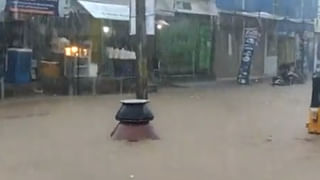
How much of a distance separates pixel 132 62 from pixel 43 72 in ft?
12.8

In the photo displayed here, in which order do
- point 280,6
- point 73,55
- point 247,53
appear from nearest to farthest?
point 73,55 → point 247,53 → point 280,6

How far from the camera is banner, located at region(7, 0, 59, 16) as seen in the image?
20828mm

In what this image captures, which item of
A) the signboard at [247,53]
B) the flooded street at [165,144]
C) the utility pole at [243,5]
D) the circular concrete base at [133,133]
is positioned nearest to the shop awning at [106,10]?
the flooded street at [165,144]

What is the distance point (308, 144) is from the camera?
1151 centimetres

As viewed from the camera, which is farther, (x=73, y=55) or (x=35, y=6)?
(x=73, y=55)

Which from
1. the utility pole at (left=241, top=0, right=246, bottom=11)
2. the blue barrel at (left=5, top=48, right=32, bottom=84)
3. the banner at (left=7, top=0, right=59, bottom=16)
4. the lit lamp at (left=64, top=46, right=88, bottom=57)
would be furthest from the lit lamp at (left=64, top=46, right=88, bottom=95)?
the utility pole at (left=241, top=0, right=246, bottom=11)

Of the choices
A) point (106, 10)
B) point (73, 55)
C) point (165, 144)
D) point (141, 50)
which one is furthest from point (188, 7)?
point (165, 144)

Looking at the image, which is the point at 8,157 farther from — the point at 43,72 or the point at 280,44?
the point at 280,44

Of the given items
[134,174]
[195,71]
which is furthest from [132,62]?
[134,174]

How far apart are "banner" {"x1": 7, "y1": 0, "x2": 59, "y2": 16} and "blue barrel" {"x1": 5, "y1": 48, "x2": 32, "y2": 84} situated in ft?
4.43

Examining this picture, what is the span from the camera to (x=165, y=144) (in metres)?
11.2

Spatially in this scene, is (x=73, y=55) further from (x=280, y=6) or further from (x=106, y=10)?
(x=280, y=6)

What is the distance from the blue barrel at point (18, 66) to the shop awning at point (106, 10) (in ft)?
9.13

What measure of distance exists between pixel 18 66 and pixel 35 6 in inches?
74.1
